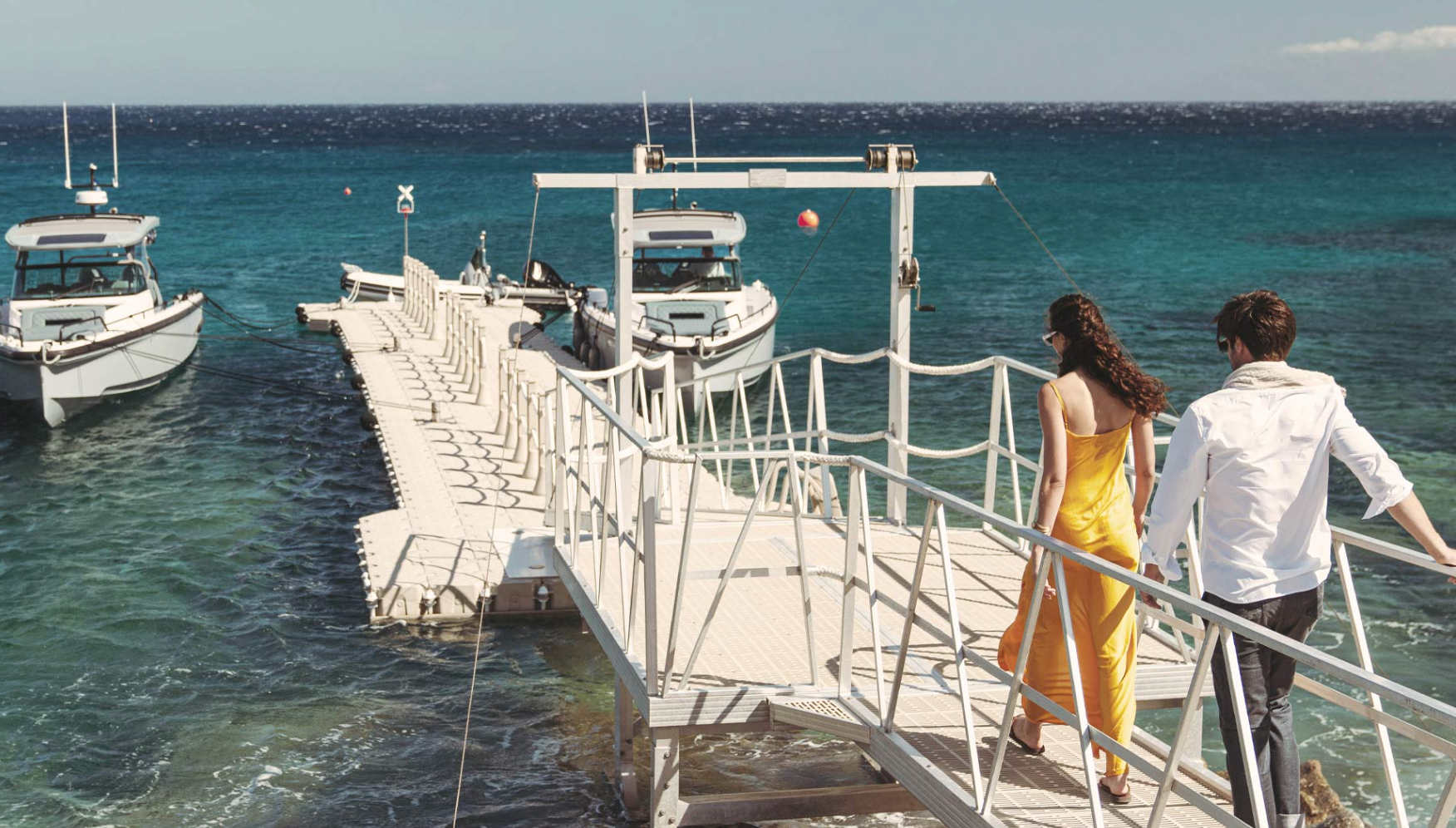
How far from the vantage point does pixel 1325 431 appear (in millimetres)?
4488

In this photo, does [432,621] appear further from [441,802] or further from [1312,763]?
[1312,763]

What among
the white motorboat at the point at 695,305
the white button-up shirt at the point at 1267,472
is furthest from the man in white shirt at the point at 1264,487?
the white motorboat at the point at 695,305

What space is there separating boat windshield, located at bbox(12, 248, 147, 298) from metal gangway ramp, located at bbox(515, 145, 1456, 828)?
15.5m

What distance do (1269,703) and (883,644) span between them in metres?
2.42

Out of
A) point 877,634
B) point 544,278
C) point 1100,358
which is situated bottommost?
point 877,634

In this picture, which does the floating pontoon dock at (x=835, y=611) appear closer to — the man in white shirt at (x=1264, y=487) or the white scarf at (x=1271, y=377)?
the man in white shirt at (x=1264, y=487)

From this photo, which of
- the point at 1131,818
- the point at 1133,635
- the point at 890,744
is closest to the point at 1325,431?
the point at 1133,635

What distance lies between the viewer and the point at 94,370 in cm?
2167

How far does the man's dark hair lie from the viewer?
14.9ft

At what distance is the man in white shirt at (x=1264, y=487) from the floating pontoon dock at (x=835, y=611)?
21 cm

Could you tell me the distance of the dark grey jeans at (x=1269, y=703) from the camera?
457cm

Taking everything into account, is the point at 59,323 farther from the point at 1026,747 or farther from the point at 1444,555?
the point at 1444,555

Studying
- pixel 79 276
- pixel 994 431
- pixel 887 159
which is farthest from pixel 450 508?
pixel 79 276

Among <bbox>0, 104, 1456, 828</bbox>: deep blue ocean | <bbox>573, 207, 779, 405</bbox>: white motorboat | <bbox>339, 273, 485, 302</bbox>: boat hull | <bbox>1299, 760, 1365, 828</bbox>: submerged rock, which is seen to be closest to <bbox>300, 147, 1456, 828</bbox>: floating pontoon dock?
<bbox>0, 104, 1456, 828</bbox>: deep blue ocean
